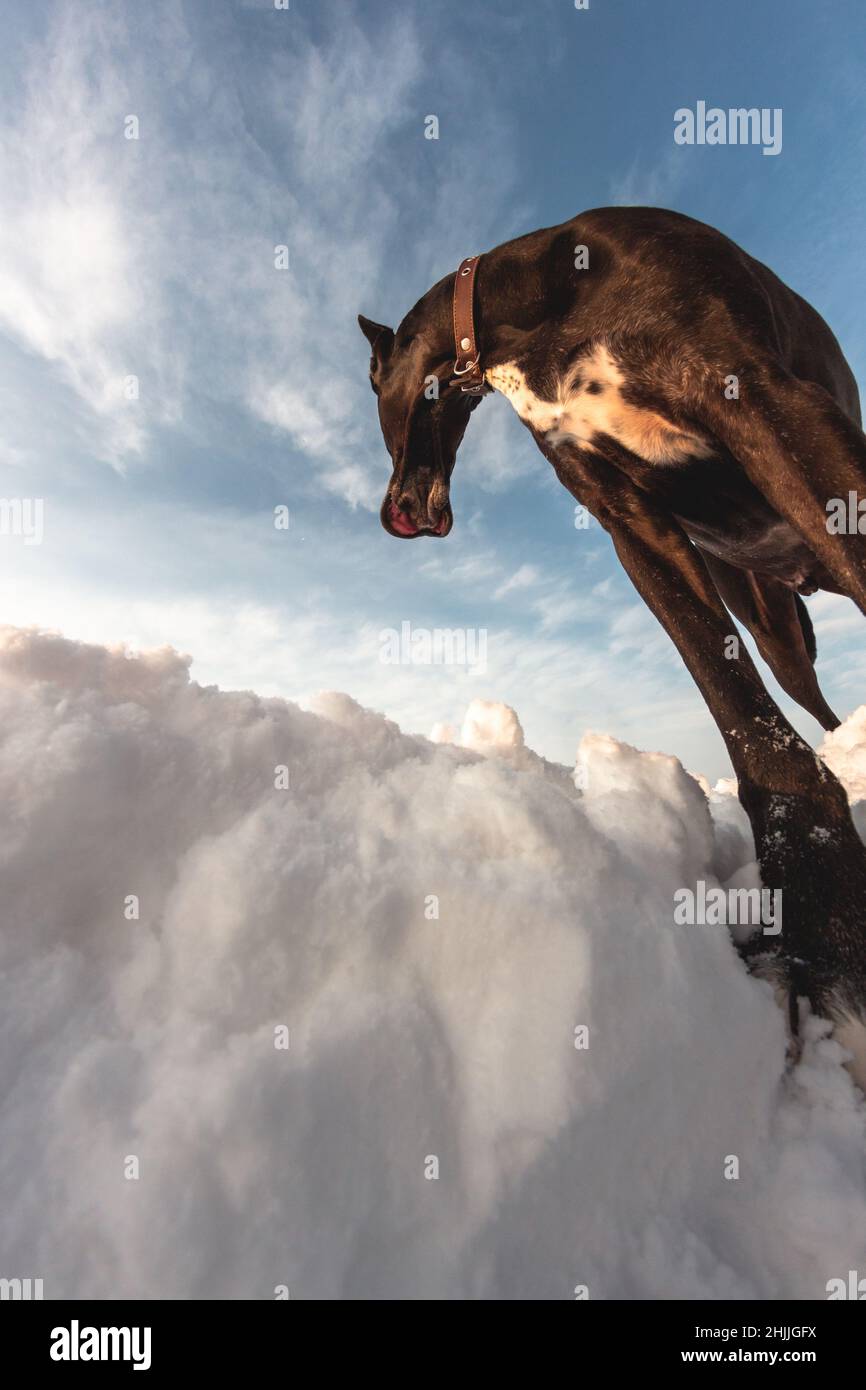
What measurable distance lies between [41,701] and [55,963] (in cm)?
51

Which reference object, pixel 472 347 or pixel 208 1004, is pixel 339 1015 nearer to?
pixel 208 1004

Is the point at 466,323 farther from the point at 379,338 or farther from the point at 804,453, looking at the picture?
the point at 804,453

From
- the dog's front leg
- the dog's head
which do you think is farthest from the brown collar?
the dog's front leg

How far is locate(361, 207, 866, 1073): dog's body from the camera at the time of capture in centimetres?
139

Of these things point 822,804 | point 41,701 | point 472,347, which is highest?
point 472,347

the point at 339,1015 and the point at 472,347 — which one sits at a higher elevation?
the point at 472,347

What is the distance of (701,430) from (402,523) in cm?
153

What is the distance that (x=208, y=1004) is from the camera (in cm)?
88

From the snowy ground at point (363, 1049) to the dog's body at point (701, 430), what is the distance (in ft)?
1.54

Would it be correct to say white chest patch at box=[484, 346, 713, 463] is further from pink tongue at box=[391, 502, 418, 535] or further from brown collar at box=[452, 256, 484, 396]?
pink tongue at box=[391, 502, 418, 535]

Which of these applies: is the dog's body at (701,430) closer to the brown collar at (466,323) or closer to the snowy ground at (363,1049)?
the brown collar at (466,323)

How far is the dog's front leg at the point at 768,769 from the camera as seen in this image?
133 centimetres

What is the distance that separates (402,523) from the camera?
290 centimetres
